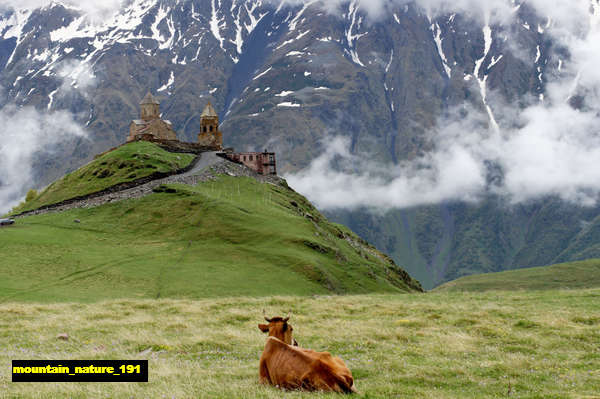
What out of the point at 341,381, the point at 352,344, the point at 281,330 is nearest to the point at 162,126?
the point at 352,344

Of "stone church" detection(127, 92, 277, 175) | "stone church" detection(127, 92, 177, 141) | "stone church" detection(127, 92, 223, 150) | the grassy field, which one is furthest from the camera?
"stone church" detection(127, 92, 223, 150)

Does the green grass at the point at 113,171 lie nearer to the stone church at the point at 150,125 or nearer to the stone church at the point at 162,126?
the stone church at the point at 150,125

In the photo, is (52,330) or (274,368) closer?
(274,368)

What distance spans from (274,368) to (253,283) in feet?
174

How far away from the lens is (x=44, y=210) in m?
107

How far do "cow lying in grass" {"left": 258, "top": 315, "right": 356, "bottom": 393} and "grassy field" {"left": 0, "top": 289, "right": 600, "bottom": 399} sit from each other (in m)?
0.52

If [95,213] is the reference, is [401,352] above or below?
below

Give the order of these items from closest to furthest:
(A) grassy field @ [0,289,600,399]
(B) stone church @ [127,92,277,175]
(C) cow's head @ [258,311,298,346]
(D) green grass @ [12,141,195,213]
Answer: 1. (A) grassy field @ [0,289,600,399]
2. (C) cow's head @ [258,311,298,346]
3. (D) green grass @ [12,141,195,213]
4. (B) stone church @ [127,92,277,175]

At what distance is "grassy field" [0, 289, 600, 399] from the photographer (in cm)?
1658

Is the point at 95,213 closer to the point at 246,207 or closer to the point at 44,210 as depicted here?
the point at 44,210

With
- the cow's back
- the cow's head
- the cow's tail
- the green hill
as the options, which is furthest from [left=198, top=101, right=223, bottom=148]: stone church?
the cow's tail

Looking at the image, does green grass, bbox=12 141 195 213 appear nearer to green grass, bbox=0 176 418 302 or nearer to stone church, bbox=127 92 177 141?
green grass, bbox=0 176 418 302

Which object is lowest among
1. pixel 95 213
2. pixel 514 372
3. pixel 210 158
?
pixel 514 372

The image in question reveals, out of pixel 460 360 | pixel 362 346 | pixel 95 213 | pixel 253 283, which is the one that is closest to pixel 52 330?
pixel 362 346
